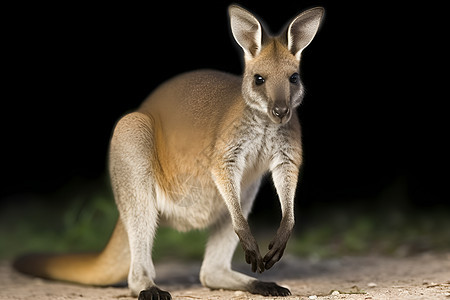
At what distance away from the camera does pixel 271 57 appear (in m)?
4.91

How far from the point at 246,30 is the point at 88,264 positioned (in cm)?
241

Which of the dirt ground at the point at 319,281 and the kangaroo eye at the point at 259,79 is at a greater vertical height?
the kangaroo eye at the point at 259,79

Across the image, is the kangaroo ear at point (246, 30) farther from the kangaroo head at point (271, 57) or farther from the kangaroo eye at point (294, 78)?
the kangaroo eye at point (294, 78)

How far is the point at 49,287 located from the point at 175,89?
2.00 metres

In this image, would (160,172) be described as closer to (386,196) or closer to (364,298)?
(364,298)

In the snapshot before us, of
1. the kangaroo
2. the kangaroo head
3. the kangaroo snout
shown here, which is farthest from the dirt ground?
Result: the kangaroo head

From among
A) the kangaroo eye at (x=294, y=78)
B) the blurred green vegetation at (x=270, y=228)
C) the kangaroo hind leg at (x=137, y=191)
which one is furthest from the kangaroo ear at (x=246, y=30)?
the blurred green vegetation at (x=270, y=228)

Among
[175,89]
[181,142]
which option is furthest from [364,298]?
[175,89]

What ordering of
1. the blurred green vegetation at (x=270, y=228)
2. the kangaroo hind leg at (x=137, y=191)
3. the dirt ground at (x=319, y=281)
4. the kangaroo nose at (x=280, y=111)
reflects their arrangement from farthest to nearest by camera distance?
the blurred green vegetation at (x=270, y=228) → the kangaroo hind leg at (x=137, y=191) → the dirt ground at (x=319, y=281) → the kangaroo nose at (x=280, y=111)

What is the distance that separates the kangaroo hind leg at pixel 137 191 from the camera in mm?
5254

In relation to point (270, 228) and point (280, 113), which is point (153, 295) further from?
point (270, 228)

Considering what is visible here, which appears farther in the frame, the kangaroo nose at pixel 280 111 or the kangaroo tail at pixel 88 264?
the kangaroo tail at pixel 88 264

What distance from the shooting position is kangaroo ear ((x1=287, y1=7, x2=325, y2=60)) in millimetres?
4992

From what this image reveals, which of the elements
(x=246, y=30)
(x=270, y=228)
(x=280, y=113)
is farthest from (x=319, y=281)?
(x=270, y=228)
